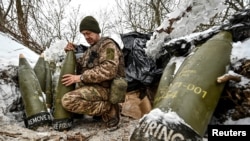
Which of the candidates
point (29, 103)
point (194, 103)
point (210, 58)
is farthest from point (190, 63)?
point (29, 103)

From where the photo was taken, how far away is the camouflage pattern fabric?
3156 millimetres

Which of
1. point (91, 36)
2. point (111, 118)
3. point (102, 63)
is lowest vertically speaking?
point (111, 118)

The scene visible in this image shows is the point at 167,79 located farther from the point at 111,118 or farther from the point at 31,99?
the point at 31,99

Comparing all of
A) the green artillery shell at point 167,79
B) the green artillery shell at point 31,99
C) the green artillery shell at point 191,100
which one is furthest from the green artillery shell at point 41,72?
the green artillery shell at point 191,100

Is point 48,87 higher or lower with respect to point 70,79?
lower

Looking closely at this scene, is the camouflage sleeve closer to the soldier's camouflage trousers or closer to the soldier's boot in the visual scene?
the soldier's camouflage trousers

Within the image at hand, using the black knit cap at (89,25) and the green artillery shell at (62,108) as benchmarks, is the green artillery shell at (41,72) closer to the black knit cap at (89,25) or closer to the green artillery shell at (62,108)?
the green artillery shell at (62,108)

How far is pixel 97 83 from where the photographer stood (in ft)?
10.8

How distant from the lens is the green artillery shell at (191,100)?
2.13m

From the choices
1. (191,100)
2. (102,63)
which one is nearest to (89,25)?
(102,63)

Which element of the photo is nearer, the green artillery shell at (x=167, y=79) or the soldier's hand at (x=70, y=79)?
the green artillery shell at (x=167, y=79)

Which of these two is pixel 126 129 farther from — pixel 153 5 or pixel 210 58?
pixel 153 5

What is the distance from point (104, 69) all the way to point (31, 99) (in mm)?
879

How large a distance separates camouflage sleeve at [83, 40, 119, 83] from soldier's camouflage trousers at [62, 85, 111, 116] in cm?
11
